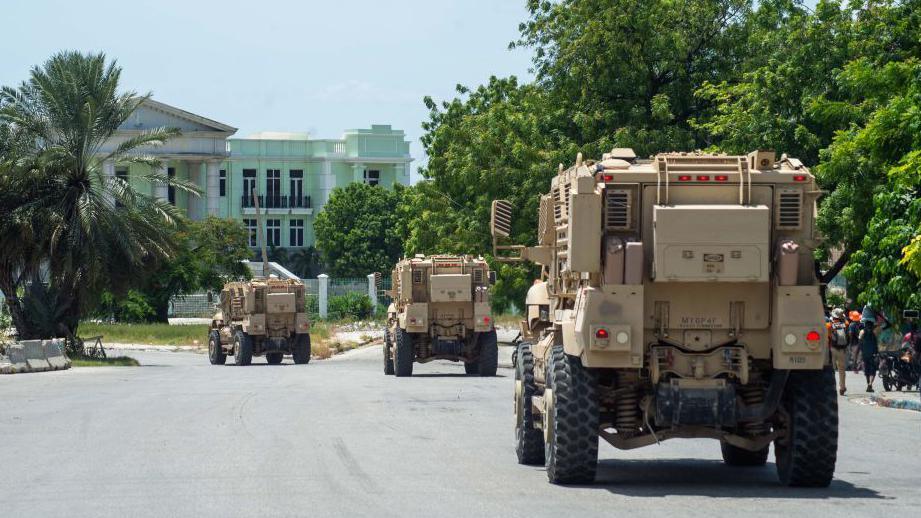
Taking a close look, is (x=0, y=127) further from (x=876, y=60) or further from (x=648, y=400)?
(x=648, y=400)

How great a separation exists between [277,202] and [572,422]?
81810 mm

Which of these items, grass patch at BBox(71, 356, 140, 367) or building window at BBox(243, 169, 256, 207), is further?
building window at BBox(243, 169, 256, 207)

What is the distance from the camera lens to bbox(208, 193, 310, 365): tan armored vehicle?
40375 millimetres

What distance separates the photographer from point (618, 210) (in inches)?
463

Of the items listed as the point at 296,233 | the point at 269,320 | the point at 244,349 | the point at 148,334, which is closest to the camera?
the point at 244,349

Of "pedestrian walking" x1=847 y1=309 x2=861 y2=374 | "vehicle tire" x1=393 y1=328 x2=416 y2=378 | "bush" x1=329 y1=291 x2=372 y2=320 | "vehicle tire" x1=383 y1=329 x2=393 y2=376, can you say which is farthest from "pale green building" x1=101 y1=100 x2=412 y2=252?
"pedestrian walking" x1=847 y1=309 x2=861 y2=374

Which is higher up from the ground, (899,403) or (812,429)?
(812,429)

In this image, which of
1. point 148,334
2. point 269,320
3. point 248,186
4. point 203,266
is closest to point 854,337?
point 269,320

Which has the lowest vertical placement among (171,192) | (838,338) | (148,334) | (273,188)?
(148,334)

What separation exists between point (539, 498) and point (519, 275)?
33622 millimetres

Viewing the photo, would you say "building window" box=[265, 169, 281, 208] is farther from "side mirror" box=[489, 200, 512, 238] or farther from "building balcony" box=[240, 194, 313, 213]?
"side mirror" box=[489, 200, 512, 238]

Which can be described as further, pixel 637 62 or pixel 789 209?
pixel 637 62

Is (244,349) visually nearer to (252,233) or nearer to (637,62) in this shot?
(637,62)

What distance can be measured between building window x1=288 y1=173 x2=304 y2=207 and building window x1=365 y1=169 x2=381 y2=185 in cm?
436
